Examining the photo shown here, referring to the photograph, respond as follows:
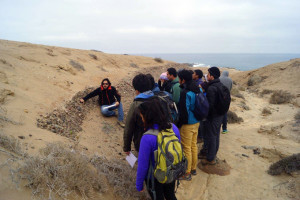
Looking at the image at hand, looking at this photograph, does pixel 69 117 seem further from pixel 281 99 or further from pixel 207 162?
pixel 281 99

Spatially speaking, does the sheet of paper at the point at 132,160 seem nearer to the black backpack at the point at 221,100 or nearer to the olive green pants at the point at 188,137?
the olive green pants at the point at 188,137

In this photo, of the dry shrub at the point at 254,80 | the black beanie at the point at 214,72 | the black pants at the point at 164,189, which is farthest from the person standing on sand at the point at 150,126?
the dry shrub at the point at 254,80

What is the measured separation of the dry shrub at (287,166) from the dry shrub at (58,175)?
11.7 feet

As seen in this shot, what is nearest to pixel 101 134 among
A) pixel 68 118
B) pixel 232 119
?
pixel 68 118

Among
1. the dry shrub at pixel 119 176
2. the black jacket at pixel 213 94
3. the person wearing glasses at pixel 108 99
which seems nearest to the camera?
the dry shrub at pixel 119 176

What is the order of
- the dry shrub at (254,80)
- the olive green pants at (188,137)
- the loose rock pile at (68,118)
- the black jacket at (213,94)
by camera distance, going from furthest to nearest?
1. the dry shrub at (254,80)
2. the loose rock pile at (68,118)
3. the black jacket at (213,94)
4. the olive green pants at (188,137)

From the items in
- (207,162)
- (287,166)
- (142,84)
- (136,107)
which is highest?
A: (142,84)

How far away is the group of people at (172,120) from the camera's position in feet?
6.84

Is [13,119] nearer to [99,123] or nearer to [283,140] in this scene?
[99,123]

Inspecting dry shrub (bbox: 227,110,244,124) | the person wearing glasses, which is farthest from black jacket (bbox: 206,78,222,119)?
dry shrub (bbox: 227,110,244,124)

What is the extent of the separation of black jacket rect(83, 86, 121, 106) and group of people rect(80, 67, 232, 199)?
Result: 0.63ft

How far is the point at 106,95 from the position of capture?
5.96m

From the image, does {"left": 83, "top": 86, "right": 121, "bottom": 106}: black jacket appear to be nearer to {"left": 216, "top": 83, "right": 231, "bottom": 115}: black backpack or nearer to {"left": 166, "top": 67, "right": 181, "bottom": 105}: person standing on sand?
{"left": 166, "top": 67, "right": 181, "bottom": 105}: person standing on sand

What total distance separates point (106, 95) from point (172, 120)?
3.70m
